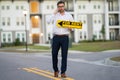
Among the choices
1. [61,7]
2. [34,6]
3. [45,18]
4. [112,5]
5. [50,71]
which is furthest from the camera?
[112,5]

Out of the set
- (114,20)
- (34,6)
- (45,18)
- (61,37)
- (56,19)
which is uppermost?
(34,6)

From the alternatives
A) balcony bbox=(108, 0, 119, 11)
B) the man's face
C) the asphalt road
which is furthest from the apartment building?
the man's face

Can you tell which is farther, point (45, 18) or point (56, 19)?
point (45, 18)

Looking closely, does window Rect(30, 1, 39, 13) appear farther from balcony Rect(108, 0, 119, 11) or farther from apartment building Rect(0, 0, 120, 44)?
balcony Rect(108, 0, 119, 11)

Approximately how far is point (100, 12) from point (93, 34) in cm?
449

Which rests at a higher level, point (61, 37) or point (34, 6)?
point (34, 6)

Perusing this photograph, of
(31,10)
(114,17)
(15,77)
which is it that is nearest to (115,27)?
(114,17)

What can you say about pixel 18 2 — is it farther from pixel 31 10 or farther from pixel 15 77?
pixel 15 77

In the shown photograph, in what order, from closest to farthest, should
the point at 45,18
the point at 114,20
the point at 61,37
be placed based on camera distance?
the point at 61,37 < the point at 45,18 < the point at 114,20

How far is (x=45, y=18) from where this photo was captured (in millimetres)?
78375

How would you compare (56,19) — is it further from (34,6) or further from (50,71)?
(34,6)

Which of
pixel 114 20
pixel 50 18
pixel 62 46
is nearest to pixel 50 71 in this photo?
pixel 62 46

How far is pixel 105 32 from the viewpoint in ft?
269

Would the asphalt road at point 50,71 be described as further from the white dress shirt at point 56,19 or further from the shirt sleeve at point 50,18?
the shirt sleeve at point 50,18
